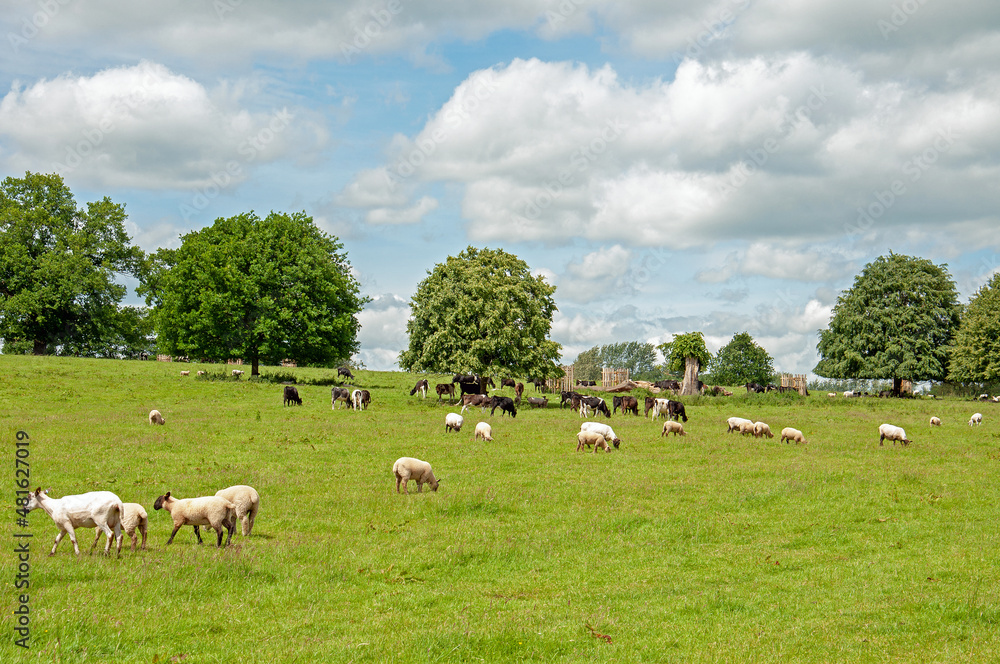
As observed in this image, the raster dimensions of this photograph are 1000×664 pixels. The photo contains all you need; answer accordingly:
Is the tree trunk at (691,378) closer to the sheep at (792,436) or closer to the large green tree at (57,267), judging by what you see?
the sheep at (792,436)

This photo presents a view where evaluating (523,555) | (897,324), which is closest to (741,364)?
(897,324)

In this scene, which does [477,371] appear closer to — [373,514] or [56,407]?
[56,407]

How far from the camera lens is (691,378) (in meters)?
66.9

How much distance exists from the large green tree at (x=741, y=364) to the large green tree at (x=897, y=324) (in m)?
24.3

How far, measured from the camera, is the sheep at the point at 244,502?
14.5m

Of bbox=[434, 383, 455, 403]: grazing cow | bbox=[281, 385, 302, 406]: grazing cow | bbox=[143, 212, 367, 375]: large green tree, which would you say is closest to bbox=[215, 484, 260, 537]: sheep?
bbox=[281, 385, 302, 406]: grazing cow

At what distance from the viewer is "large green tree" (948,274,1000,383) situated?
221 ft

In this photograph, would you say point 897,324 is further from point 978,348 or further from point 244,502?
point 244,502

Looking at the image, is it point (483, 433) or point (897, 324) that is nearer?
point (483, 433)

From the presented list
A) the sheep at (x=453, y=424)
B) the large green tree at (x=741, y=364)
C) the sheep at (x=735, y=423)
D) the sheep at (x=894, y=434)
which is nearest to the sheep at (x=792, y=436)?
the sheep at (x=735, y=423)

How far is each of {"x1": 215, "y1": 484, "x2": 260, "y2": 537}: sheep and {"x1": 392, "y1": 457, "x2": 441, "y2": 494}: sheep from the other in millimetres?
5435

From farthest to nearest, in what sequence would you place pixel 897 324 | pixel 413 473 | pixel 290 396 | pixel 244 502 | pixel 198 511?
1. pixel 897 324
2. pixel 290 396
3. pixel 413 473
4. pixel 244 502
5. pixel 198 511

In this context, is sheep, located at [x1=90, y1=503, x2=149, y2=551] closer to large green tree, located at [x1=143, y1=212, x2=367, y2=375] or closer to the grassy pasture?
the grassy pasture

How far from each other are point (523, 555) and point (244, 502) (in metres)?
5.77
